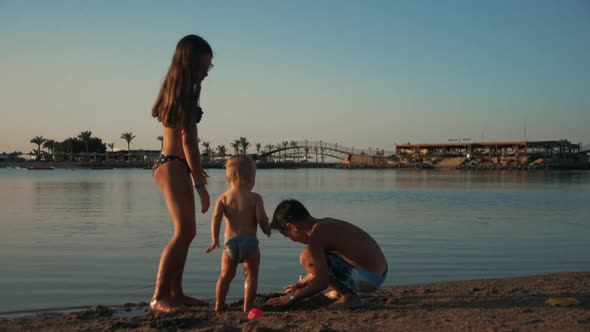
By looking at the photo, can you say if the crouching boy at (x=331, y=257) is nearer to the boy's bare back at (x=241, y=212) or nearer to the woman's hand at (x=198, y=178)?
the boy's bare back at (x=241, y=212)

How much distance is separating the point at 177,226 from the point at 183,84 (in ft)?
3.32

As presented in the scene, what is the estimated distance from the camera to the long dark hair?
165 inches

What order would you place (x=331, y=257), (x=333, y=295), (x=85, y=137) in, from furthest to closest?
(x=85, y=137) → (x=333, y=295) → (x=331, y=257)

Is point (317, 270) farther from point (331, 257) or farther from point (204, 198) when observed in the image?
point (204, 198)

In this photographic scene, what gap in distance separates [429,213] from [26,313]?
11764 millimetres

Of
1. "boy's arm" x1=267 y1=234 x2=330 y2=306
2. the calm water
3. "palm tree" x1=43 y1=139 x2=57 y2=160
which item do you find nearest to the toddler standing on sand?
"boy's arm" x1=267 y1=234 x2=330 y2=306

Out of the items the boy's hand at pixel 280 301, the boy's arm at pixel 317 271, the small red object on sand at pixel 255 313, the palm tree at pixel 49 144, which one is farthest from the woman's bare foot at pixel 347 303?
the palm tree at pixel 49 144

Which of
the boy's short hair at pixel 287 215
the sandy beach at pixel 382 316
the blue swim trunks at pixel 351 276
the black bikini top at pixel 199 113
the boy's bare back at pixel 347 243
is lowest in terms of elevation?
the sandy beach at pixel 382 316

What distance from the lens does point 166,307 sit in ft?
13.6

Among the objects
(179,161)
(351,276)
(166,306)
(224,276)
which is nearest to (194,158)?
(179,161)

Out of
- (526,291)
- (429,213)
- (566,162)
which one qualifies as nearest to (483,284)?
(526,291)

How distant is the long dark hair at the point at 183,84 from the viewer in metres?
4.18

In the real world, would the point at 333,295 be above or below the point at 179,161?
below

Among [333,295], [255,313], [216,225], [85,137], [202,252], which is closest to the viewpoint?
[255,313]
